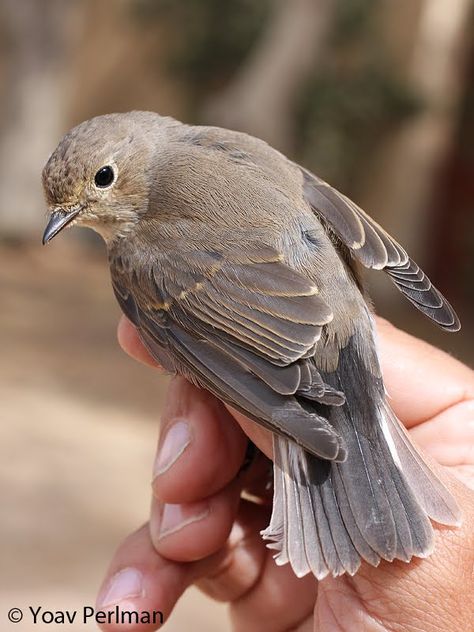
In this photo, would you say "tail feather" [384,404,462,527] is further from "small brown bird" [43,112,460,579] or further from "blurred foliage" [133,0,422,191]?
"blurred foliage" [133,0,422,191]

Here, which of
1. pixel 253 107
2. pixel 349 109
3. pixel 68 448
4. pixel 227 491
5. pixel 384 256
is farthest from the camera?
pixel 349 109

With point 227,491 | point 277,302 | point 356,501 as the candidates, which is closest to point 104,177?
point 277,302

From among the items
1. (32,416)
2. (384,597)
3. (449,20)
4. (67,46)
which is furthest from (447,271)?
(384,597)

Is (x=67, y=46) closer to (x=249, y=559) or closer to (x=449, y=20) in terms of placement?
(x=449, y=20)

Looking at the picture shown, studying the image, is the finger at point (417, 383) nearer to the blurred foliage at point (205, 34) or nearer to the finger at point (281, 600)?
the finger at point (281, 600)

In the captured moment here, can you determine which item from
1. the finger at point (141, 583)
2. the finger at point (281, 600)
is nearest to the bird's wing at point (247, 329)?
the finger at point (141, 583)

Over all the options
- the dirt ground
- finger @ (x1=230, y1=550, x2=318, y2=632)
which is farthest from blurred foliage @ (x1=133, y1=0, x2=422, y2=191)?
finger @ (x1=230, y1=550, x2=318, y2=632)

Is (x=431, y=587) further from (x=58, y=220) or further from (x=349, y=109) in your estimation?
(x=349, y=109)
